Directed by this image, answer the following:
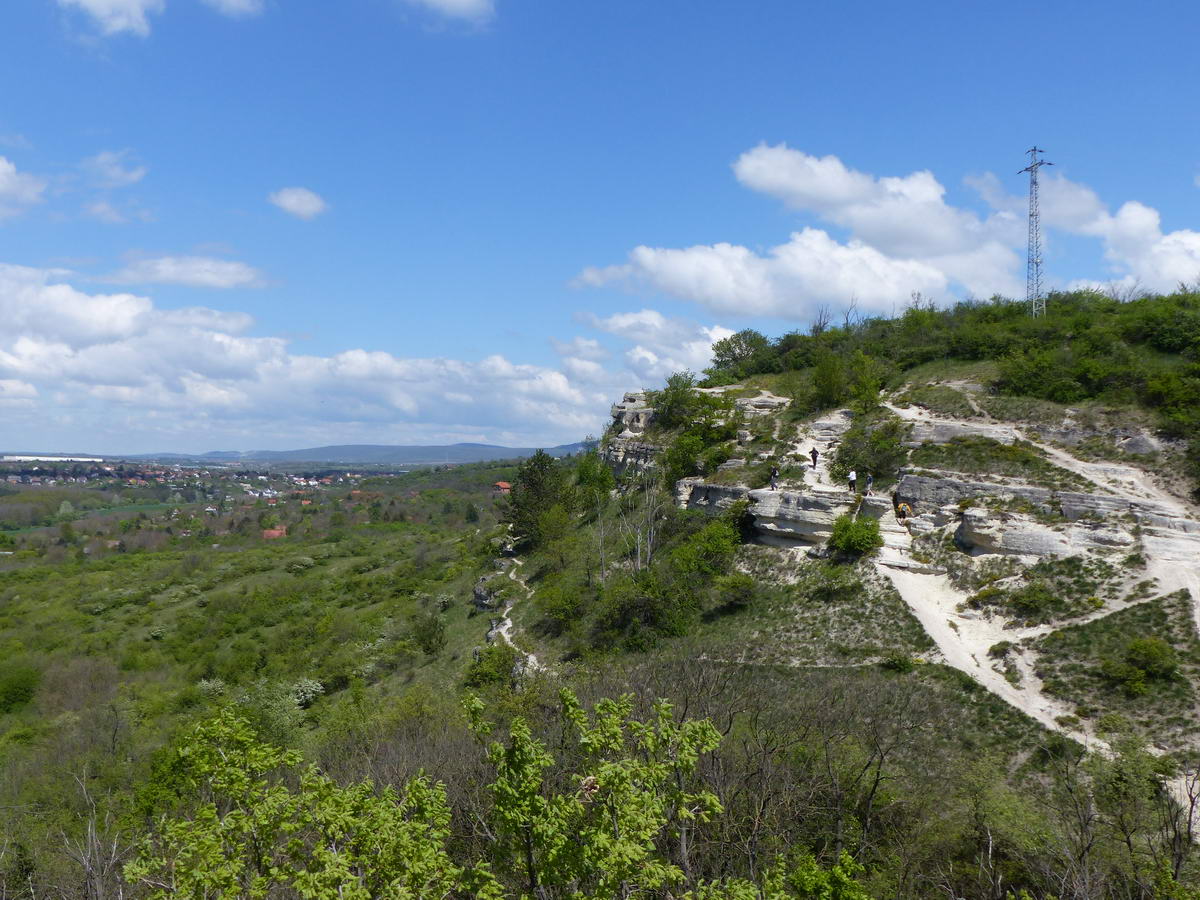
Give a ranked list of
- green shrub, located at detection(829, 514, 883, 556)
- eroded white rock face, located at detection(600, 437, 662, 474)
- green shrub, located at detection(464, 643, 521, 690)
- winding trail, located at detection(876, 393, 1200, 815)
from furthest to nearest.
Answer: eroded white rock face, located at detection(600, 437, 662, 474)
green shrub, located at detection(464, 643, 521, 690)
green shrub, located at detection(829, 514, 883, 556)
winding trail, located at detection(876, 393, 1200, 815)

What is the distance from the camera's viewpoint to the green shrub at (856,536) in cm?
3378

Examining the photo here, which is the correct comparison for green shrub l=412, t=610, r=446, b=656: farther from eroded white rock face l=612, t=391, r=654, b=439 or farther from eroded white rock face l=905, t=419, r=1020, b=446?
eroded white rock face l=905, t=419, r=1020, b=446

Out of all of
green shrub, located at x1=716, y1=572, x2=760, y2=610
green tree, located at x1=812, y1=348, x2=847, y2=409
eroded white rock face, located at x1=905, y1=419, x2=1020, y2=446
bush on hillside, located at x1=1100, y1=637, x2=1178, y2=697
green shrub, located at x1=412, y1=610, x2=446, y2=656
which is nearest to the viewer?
bush on hillside, located at x1=1100, y1=637, x2=1178, y2=697

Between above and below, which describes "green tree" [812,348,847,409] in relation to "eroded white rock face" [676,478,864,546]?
above

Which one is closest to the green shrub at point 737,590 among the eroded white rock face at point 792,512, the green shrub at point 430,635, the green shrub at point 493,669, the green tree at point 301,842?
the eroded white rock face at point 792,512

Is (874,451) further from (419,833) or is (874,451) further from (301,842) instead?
(301,842)

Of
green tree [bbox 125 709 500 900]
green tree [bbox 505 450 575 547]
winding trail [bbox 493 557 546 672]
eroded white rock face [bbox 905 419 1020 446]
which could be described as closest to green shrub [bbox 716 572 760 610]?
winding trail [bbox 493 557 546 672]

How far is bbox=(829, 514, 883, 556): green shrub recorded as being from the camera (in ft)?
111

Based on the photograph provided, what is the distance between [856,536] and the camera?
33.8m

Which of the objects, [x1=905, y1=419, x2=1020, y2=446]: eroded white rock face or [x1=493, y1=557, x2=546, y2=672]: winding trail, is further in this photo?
[x1=493, y1=557, x2=546, y2=672]: winding trail

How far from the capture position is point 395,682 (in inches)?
1708

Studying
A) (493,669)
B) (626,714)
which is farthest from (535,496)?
(626,714)

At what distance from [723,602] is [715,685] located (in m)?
12.3

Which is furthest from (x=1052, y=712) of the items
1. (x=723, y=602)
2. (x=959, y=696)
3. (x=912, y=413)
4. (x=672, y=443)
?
(x=672, y=443)
